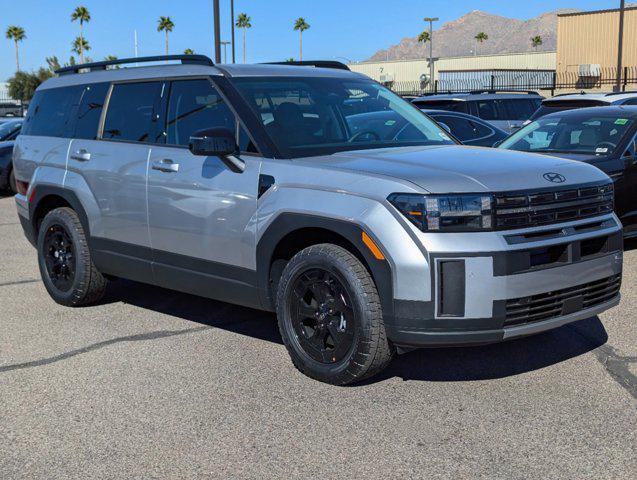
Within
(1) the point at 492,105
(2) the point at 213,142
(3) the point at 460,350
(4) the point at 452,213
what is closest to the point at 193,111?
(2) the point at 213,142

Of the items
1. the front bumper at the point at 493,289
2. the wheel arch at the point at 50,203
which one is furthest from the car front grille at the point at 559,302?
the wheel arch at the point at 50,203

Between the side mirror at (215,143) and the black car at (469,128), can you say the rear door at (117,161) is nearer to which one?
the side mirror at (215,143)

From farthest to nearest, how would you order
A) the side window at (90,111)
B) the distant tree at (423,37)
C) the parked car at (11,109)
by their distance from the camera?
the distant tree at (423,37) → the parked car at (11,109) → the side window at (90,111)

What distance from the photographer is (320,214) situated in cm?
475

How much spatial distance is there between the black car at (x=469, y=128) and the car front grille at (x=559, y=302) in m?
8.06

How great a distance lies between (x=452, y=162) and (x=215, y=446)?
208 cm

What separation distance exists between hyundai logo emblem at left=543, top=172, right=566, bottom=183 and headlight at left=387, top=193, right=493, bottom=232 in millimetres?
509

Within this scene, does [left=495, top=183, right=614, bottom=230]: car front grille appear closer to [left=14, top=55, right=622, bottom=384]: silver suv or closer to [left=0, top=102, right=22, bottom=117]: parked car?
[left=14, top=55, right=622, bottom=384]: silver suv

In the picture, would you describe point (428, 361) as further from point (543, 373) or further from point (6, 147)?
point (6, 147)

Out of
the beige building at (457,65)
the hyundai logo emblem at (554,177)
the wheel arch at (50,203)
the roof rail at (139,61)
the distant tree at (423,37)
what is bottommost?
the wheel arch at (50,203)

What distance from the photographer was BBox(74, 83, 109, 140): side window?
6695 mm

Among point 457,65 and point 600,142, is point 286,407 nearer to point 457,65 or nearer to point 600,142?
point 600,142

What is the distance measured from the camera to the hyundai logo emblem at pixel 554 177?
4688 mm

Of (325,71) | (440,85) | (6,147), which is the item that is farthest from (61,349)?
(440,85)
